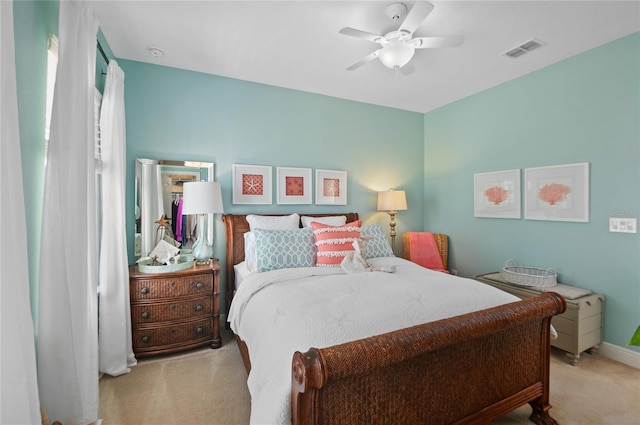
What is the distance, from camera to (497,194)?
3338mm

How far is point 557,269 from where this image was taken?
2.82m

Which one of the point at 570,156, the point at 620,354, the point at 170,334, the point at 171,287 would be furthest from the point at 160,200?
the point at 620,354

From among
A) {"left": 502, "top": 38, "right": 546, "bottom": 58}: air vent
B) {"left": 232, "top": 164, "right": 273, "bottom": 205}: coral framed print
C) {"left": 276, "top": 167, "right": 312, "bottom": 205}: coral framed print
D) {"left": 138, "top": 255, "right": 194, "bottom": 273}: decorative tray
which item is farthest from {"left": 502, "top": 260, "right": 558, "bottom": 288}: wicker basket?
{"left": 138, "top": 255, "right": 194, "bottom": 273}: decorative tray

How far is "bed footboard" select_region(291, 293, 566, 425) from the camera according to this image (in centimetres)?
106

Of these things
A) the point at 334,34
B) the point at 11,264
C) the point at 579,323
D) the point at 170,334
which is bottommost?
the point at 170,334

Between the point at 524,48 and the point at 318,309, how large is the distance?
288cm

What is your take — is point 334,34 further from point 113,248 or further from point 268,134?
point 113,248

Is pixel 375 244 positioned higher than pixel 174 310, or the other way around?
pixel 375 244

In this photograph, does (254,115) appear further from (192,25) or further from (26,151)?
(26,151)

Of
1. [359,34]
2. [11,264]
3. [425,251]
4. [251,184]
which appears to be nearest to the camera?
[11,264]

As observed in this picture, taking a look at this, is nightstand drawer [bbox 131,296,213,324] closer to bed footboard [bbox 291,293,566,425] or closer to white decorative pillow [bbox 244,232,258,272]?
white decorative pillow [bbox 244,232,258,272]

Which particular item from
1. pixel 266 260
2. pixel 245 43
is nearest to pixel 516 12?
pixel 245 43

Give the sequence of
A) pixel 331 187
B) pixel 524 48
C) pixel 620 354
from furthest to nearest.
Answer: pixel 331 187 < pixel 524 48 < pixel 620 354

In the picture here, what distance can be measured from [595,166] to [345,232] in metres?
2.32
